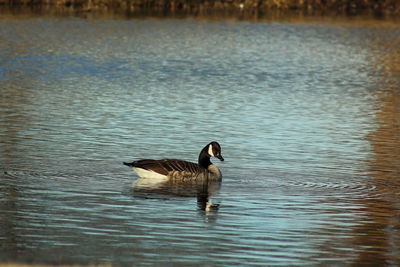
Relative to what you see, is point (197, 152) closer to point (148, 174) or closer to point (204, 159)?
point (204, 159)

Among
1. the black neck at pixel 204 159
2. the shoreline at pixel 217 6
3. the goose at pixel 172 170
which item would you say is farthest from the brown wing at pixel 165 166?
the shoreline at pixel 217 6

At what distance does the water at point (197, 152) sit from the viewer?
1305cm

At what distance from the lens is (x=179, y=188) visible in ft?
56.6

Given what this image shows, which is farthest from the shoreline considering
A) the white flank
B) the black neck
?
the white flank

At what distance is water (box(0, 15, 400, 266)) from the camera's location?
13047 millimetres

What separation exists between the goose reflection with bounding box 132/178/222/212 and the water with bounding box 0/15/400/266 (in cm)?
6

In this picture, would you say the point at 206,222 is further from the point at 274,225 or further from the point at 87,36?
the point at 87,36

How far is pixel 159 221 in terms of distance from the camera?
14.3 meters

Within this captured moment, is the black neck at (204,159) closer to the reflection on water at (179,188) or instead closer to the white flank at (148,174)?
the reflection on water at (179,188)

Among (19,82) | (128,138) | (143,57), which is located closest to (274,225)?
(128,138)

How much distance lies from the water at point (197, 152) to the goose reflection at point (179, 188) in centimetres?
6

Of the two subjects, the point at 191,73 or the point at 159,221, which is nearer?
the point at 159,221

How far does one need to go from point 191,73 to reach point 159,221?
23045 mm

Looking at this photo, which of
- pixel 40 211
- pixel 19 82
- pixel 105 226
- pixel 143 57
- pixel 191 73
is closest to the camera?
pixel 105 226
